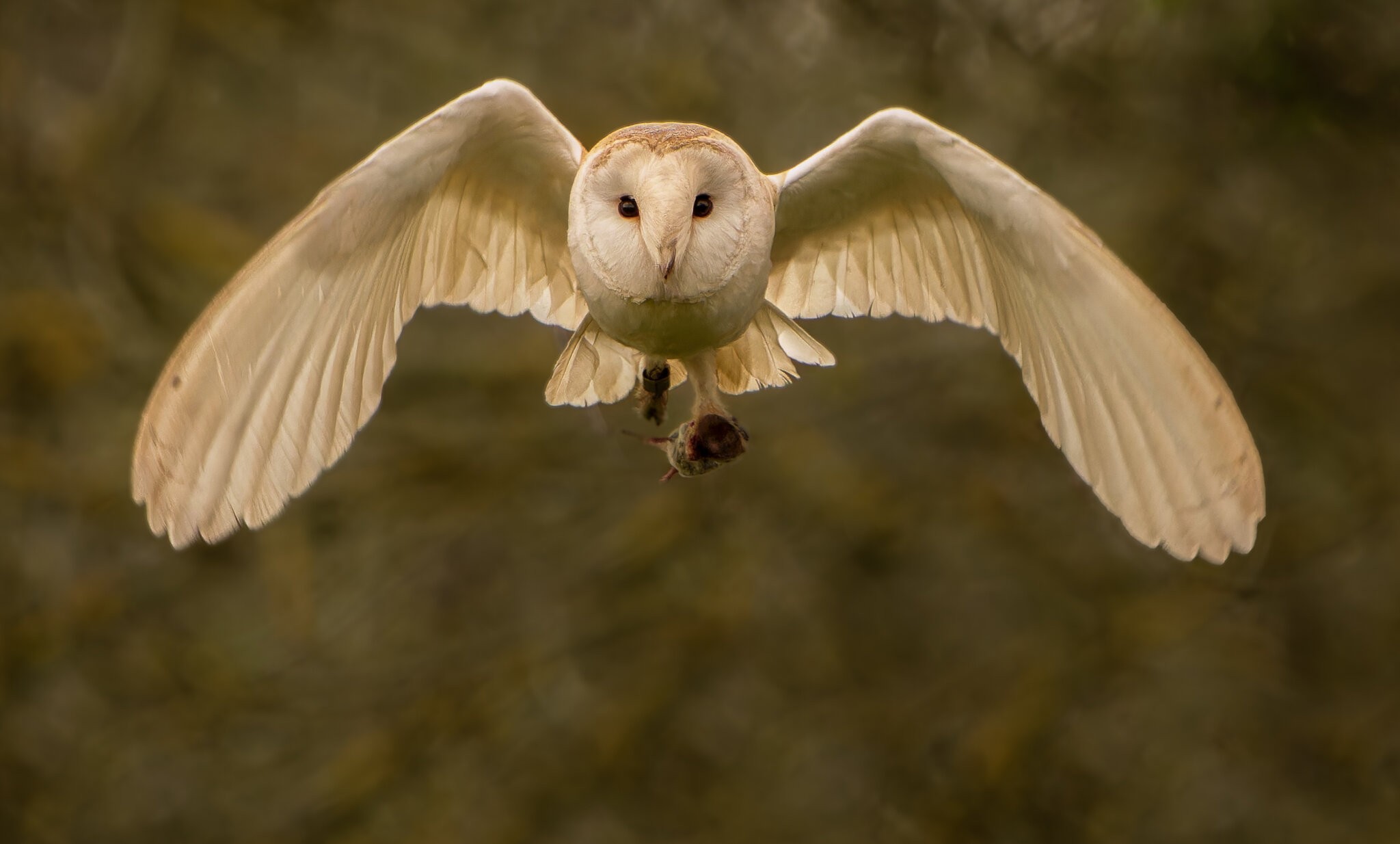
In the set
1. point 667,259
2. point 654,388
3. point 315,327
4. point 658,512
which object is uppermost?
point 667,259

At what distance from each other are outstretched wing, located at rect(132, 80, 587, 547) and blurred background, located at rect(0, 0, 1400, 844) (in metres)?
1.90

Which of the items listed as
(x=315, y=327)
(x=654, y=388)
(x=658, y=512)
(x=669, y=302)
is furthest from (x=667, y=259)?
(x=658, y=512)

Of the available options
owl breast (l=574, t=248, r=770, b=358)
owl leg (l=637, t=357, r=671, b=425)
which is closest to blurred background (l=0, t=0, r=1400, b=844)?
owl leg (l=637, t=357, r=671, b=425)

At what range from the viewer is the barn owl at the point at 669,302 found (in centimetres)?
163

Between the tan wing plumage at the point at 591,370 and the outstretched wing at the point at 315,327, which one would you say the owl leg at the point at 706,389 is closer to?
the tan wing plumage at the point at 591,370

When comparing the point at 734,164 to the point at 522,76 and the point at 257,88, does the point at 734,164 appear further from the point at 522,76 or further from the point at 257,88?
the point at 257,88

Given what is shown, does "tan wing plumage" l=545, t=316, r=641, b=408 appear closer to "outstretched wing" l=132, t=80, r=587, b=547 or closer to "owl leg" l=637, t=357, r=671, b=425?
"owl leg" l=637, t=357, r=671, b=425

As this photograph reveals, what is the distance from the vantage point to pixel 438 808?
13.3 ft

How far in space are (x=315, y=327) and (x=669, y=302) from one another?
0.45m

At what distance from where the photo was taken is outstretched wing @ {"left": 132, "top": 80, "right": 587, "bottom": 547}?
1.59m

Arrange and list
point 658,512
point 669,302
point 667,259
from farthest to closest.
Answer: point 658,512
point 669,302
point 667,259

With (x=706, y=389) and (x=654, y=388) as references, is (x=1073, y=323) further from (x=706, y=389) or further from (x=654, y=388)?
(x=654, y=388)

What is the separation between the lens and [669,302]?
69.4 inches

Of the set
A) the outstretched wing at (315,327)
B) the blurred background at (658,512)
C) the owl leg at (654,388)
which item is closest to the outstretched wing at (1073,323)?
the owl leg at (654,388)
